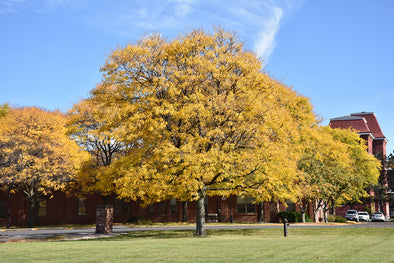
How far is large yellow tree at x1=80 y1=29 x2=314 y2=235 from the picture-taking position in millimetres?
22578

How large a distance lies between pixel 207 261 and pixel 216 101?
13.5 metres

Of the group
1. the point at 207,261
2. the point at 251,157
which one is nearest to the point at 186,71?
the point at 251,157

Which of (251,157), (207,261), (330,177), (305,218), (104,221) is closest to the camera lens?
(207,261)

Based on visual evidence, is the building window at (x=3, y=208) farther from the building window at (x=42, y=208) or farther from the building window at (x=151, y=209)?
the building window at (x=151, y=209)

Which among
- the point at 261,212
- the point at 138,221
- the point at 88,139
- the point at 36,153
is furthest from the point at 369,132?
the point at 36,153

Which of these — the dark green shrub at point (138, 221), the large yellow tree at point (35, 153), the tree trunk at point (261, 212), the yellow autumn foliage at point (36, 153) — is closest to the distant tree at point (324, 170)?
the tree trunk at point (261, 212)

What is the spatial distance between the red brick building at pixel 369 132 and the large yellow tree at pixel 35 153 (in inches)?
1768

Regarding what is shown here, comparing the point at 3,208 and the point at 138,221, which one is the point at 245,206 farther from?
Result: the point at 3,208

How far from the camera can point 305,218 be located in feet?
150

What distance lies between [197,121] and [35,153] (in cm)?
2306

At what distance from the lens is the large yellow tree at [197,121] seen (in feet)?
74.1

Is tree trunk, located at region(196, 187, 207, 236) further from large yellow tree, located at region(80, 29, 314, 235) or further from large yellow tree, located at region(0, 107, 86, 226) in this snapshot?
large yellow tree, located at region(0, 107, 86, 226)

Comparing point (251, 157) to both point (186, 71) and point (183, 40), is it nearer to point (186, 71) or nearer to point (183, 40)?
point (186, 71)

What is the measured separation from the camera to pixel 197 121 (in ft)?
78.8
